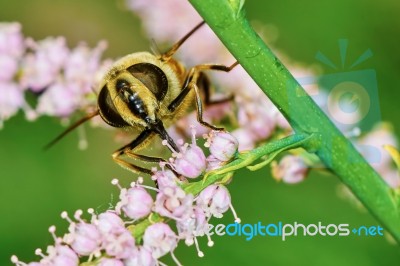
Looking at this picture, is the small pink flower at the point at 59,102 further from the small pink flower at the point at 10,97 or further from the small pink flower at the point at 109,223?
the small pink flower at the point at 109,223

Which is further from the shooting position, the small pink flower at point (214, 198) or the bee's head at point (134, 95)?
the bee's head at point (134, 95)

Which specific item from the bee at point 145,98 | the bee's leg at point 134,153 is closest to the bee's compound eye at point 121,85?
the bee at point 145,98

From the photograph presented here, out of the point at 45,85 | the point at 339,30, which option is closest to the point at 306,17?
the point at 339,30

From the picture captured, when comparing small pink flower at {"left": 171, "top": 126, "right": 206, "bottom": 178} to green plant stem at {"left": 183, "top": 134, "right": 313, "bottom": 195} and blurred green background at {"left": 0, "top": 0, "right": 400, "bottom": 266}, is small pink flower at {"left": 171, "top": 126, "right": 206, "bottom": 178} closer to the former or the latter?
green plant stem at {"left": 183, "top": 134, "right": 313, "bottom": 195}

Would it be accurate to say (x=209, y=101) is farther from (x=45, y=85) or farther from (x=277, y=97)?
(x=277, y=97)

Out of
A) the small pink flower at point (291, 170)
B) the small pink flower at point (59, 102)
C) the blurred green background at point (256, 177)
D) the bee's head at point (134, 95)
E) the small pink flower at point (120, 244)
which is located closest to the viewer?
the small pink flower at point (120, 244)

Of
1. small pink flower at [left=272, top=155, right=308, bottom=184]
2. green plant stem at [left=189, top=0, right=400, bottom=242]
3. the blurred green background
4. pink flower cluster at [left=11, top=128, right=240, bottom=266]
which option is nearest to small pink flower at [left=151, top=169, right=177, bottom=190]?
pink flower cluster at [left=11, top=128, right=240, bottom=266]

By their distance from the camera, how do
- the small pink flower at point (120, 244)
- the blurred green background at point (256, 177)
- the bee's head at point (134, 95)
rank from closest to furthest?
the small pink flower at point (120, 244)
the bee's head at point (134, 95)
the blurred green background at point (256, 177)

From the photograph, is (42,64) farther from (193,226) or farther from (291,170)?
(193,226)
